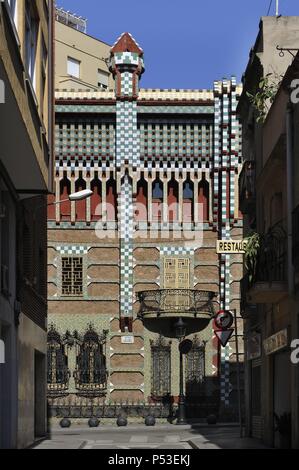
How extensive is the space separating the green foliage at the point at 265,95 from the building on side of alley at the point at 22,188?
17.1 ft

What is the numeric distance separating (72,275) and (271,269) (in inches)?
973

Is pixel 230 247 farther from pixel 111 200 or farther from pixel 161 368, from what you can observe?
pixel 111 200

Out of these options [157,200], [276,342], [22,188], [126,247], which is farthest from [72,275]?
Answer: [22,188]

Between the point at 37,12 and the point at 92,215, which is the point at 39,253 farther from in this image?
the point at 92,215

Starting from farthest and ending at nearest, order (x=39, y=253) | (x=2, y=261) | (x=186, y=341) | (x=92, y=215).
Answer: (x=92, y=215), (x=186, y=341), (x=39, y=253), (x=2, y=261)

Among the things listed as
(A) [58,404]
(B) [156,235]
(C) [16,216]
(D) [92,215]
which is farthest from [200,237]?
(C) [16,216]

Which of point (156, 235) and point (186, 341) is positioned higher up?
point (156, 235)

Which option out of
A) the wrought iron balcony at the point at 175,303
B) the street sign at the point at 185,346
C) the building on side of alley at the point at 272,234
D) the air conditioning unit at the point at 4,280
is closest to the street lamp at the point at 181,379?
the street sign at the point at 185,346

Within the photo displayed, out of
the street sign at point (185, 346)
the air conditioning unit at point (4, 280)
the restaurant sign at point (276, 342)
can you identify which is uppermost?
the air conditioning unit at point (4, 280)

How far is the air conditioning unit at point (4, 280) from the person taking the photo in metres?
22.3

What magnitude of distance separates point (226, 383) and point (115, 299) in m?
6.13

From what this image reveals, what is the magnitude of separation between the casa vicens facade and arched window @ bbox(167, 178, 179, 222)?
9 cm

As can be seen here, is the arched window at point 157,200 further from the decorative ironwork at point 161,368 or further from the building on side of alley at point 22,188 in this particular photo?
the building on side of alley at point 22,188

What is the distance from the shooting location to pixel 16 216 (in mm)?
24609
